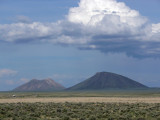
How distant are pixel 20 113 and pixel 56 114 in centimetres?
444

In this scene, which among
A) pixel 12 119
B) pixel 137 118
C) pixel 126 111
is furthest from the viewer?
pixel 126 111

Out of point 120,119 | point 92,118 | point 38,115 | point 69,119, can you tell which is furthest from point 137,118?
point 38,115

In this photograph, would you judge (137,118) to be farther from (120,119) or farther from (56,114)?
(56,114)

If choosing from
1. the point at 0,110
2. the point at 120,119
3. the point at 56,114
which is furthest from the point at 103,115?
the point at 0,110

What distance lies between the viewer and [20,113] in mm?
42781

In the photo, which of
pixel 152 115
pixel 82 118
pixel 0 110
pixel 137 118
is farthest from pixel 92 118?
pixel 0 110

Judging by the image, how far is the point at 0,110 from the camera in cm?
4322

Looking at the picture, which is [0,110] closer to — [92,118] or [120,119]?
[92,118]

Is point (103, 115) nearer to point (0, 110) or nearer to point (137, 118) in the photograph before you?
point (137, 118)

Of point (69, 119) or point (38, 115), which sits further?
point (38, 115)

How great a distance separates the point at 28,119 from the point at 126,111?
50.6 ft

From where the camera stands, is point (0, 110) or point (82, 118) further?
point (0, 110)

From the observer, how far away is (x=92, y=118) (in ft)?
128

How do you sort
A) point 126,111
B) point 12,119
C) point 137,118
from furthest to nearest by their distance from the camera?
point 126,111
point 137,118
point 12,119
